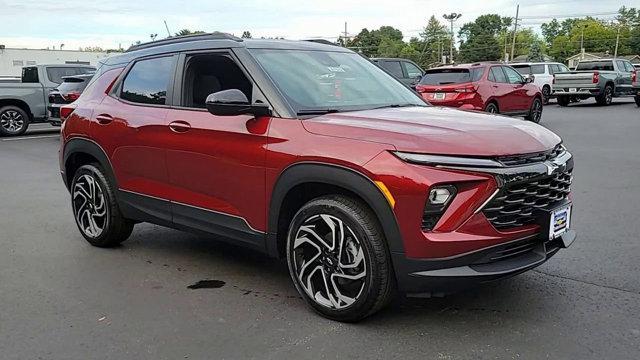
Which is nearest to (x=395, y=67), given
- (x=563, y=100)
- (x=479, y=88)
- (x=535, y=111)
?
(x=535, y=111)

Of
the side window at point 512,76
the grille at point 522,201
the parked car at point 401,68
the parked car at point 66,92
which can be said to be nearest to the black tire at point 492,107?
the side window at point 512,76

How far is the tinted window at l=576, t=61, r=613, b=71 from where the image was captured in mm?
23891

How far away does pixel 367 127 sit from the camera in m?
3.52

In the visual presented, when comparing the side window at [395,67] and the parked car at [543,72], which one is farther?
the parked car at [543,72]

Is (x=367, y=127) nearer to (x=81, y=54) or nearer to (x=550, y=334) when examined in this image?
(x=550, y=334)

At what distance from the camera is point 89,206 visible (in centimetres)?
546

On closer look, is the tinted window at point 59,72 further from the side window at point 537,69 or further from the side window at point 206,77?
the side window at point 537,69

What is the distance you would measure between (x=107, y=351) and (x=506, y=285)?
2.68 m

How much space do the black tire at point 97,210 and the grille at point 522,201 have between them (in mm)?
3358

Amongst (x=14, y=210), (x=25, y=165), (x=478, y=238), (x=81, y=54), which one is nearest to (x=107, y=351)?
(x=478, y=238)

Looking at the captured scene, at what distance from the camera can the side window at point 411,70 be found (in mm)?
18733

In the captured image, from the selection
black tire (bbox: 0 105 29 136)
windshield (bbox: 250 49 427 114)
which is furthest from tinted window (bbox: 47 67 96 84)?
windshield (bbox: 250 49 427 114)

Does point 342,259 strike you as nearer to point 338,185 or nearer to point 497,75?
point 338,185

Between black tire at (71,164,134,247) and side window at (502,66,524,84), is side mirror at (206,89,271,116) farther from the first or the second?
side window at (502,66,524,84)
